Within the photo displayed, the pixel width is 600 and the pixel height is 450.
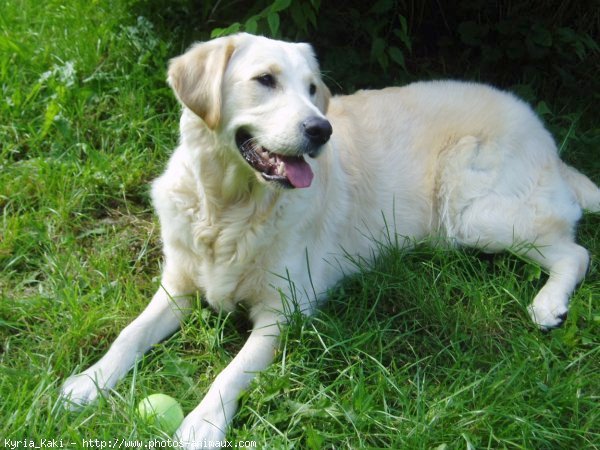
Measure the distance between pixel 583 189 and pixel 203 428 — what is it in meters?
2.62

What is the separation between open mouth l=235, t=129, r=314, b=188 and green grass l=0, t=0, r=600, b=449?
0.60m

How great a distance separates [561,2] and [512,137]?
1625mm

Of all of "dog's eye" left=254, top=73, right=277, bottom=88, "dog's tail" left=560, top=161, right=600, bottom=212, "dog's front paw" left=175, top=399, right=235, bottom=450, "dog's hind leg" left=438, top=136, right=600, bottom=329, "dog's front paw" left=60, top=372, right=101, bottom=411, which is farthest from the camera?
"dog's tail" left=560, top=161, right=600, bottom=212

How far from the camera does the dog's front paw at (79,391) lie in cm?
264

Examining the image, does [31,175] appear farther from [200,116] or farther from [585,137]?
[585,137]

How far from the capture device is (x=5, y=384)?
2686 millimetres

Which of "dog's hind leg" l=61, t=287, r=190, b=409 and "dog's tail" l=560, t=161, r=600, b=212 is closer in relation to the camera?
"dog's hind leg" l=61, t=287, r=190, b=409

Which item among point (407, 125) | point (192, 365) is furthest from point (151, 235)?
point (407, 125)

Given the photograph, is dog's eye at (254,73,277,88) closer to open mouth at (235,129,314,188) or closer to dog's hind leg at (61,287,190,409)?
open mouth at (235,129,314,188)

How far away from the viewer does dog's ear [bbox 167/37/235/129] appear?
289 cm

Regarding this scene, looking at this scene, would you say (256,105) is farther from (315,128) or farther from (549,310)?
→ (549,310)

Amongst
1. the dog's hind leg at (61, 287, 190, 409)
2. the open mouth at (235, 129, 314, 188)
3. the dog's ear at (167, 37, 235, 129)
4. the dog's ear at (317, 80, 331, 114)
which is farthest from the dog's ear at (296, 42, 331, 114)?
the dog's hind leg at (61, 287, 190, 409)

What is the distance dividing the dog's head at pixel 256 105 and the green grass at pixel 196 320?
0.70 metres

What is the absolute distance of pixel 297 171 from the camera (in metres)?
2.92
